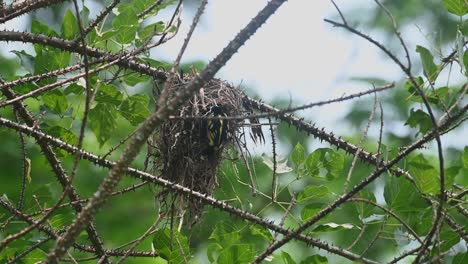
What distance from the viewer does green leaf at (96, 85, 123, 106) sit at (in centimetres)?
243

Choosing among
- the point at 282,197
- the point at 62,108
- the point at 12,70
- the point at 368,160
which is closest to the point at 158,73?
the point at 62,108

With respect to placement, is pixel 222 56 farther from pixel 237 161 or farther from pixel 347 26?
pixel 237 161

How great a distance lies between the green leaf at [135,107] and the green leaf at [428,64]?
919 mm

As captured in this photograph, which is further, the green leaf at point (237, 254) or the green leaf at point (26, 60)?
the green leaf at point (26, 60)

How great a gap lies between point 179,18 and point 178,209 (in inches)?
28.4

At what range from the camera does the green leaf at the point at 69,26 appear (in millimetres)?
2338

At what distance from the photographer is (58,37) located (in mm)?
2289

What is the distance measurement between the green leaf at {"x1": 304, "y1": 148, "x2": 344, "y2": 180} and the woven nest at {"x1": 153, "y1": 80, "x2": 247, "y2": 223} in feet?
1.36

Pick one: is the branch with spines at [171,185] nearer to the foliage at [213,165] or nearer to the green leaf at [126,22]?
the foliage at [213,165]

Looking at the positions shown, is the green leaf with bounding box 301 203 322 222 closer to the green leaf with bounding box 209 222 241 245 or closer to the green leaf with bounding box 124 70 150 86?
the green leaf with bounding box 209 222 241 245

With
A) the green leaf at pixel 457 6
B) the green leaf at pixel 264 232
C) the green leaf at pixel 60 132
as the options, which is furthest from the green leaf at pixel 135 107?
the green leaf at pixel 457 6

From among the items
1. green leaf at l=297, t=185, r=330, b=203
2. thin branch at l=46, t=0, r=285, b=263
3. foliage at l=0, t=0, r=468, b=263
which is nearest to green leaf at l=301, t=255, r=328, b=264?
foliage at l=0, t=0, r=468, b=263

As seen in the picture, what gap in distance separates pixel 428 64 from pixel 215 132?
911 millimetres

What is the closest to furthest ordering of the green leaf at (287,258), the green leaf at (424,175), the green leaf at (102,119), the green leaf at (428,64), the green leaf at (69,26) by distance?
the green leaf at (424,175)
the green leaf at (428,64)
the green leaf at (287,258)
the green leaf at (69,26)
the green leaf at (102,119)
